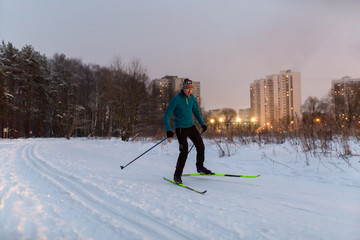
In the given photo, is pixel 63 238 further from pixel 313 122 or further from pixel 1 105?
pixel 1 105

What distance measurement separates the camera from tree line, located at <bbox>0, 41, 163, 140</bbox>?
1989cm

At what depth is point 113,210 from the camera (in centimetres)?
226

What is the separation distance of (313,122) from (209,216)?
6.39m

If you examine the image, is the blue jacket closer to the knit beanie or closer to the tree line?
the knit beanie

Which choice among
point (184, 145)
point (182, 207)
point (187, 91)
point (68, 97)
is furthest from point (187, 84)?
point (68, 97)

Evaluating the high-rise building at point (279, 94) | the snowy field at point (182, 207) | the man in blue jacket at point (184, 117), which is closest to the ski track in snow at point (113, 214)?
the snowy field at point (182, 207)

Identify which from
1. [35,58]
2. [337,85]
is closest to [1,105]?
[35,58]

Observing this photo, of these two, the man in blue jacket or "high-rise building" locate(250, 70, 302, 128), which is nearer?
the man in blue jacket

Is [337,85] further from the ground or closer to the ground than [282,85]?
closer to the ground

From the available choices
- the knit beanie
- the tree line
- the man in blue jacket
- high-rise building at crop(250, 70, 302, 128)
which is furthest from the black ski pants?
high-rise building at crop(250, 70, 302, 128)

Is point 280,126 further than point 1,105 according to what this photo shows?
No

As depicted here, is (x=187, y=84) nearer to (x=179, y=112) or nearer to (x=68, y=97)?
(x=179, y=112)

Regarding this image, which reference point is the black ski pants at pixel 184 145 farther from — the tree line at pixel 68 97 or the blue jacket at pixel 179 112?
the tree line at pixel 68 97

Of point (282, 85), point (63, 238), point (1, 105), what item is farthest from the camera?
point (282, 85)
